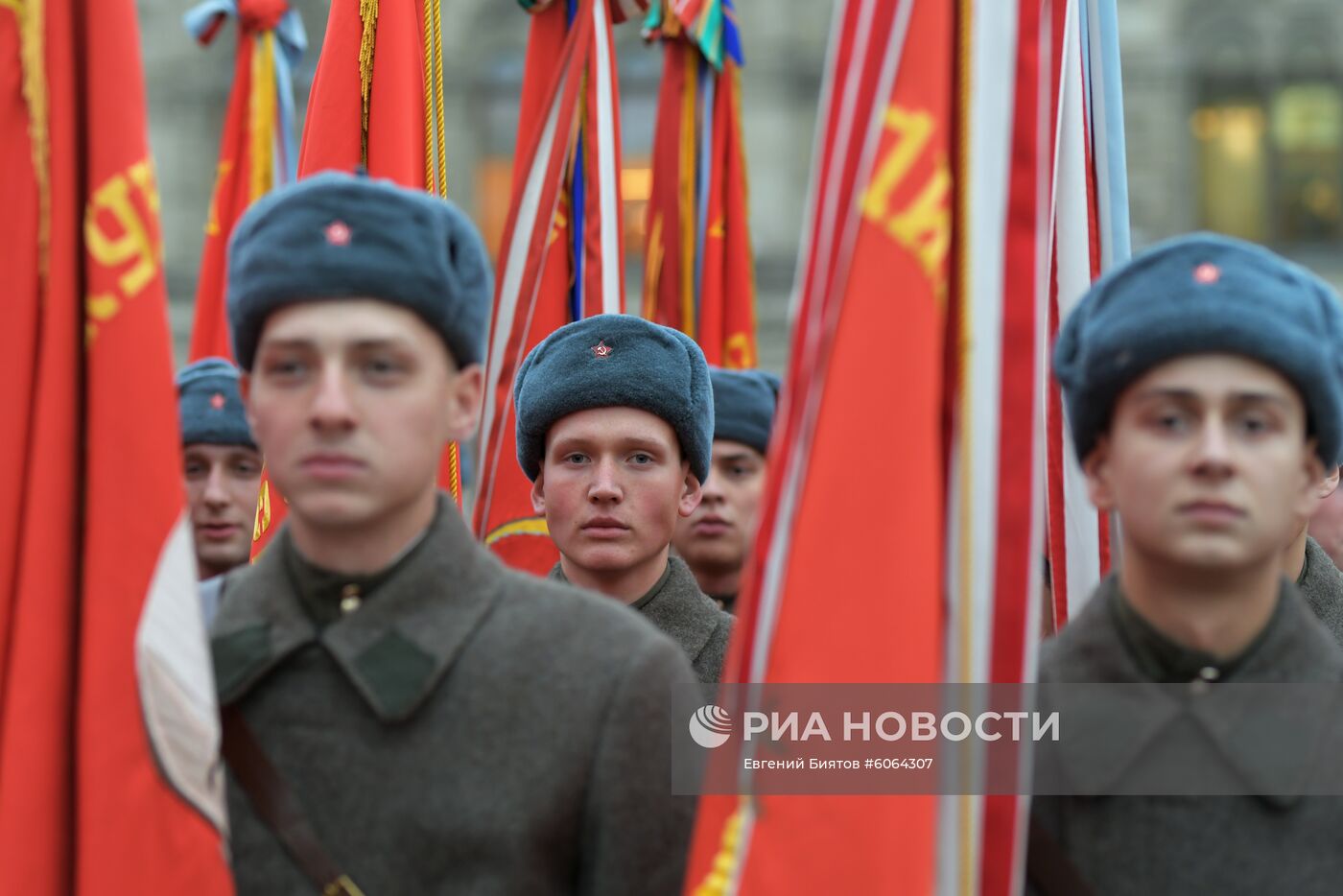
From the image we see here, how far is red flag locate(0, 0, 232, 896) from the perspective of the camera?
2.49 meters

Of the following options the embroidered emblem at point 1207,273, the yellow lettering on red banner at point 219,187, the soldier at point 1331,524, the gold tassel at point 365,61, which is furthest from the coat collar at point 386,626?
the yellow lettering on red banner at point 219,187

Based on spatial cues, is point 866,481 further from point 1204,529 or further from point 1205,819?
point 1205,819

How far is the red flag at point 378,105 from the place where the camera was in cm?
442

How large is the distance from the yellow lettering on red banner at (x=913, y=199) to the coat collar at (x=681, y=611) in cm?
180

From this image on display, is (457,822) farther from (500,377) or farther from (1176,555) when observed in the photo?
(500,377)

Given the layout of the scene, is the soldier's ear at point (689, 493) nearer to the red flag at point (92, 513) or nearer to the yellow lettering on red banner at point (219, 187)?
the red flag at point (92, 513)

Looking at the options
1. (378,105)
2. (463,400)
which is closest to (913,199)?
(463,400)

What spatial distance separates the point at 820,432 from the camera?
255cm

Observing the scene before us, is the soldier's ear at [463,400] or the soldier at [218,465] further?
the soldier at [218,465]

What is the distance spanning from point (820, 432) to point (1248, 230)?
1955 cm

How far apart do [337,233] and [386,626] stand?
57cm

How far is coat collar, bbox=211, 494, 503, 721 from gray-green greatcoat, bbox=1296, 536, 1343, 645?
7.98ft

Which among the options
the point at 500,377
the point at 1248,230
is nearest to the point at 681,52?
the point at 500,377

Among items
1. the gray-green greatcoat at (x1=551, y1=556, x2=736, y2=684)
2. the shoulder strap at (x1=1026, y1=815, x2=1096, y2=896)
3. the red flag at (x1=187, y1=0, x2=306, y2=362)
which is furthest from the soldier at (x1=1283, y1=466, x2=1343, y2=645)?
the red flag at (x1=187, y1=0, x2=306, y2=362)
